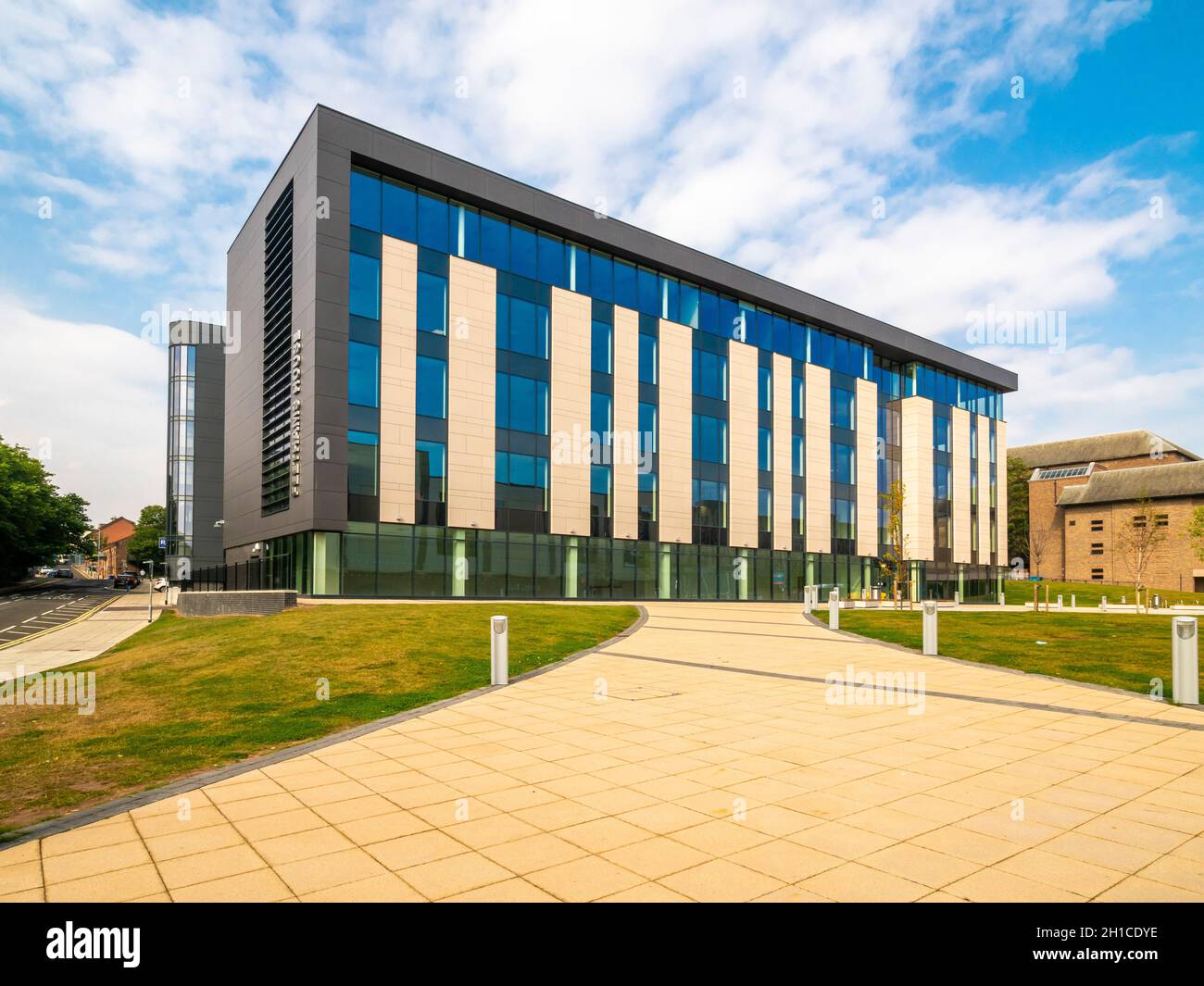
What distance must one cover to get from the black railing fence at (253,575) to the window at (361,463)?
542cm

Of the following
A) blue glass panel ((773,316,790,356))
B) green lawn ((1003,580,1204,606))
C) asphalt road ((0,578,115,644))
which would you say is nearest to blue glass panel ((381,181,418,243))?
asphalt road ((0,578,115,644))

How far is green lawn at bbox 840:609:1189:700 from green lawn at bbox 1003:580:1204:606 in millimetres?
33733

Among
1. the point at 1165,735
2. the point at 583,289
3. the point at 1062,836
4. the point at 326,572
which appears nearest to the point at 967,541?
the point at 583,289

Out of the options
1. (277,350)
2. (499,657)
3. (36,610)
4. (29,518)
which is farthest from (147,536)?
(499,657)

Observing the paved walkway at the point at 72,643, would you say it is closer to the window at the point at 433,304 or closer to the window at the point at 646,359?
the window at the point at 433,304

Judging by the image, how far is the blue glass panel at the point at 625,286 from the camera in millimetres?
41938

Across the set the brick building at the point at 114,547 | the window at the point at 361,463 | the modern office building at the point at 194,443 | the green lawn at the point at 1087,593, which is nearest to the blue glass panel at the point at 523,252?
Result: the window at the point at 361,463

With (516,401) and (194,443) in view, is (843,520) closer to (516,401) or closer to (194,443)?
(516,401)

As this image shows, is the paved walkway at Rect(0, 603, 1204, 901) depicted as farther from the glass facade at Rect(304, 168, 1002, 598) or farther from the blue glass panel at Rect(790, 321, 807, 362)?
the blue glass panel at Rect(790, 321, 807, 362)

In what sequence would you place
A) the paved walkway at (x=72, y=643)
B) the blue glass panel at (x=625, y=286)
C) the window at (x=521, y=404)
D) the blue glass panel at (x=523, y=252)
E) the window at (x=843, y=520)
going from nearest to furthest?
the paved walkway at (x=72, y=643), the window at (x=521, y=404), the blue glass panel at (x=523, y=252), the blue glass panel at (x=625, y=286), the window at (x=843, y=520)

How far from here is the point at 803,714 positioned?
411 inches

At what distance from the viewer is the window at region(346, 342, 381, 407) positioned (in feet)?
105

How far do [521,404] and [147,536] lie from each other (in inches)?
4951

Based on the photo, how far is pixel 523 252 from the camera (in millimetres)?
37938
